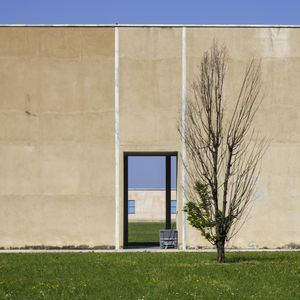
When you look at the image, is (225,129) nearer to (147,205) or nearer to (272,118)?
(272,118)

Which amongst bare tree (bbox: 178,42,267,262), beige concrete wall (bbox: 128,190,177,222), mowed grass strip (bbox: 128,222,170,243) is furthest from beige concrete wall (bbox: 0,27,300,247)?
beige concrete wall (bbox: 128,190,177,222)

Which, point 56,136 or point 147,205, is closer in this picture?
point 56,136

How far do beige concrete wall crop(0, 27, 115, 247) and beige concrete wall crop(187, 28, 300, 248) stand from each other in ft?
10.9

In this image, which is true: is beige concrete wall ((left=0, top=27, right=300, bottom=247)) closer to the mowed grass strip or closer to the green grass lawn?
the green grass lawn

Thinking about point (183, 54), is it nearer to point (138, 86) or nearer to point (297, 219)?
point (138, 86)

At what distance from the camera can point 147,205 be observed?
6781cm

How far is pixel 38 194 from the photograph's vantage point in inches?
998

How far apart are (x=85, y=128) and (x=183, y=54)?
4.36 meters

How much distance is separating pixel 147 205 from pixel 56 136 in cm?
4280

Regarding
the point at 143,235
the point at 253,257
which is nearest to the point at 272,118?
the point at 253,257

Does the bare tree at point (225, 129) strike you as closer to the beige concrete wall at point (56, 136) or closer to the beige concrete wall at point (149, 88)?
the beige concrete wall at point (149, 88)

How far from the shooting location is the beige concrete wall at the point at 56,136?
25266 mm

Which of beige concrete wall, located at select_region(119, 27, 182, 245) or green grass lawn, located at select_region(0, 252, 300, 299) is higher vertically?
beige concrete wall, located at select_region(119, 27, 182, 245)

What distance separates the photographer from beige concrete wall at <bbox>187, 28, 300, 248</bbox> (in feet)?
83.4
